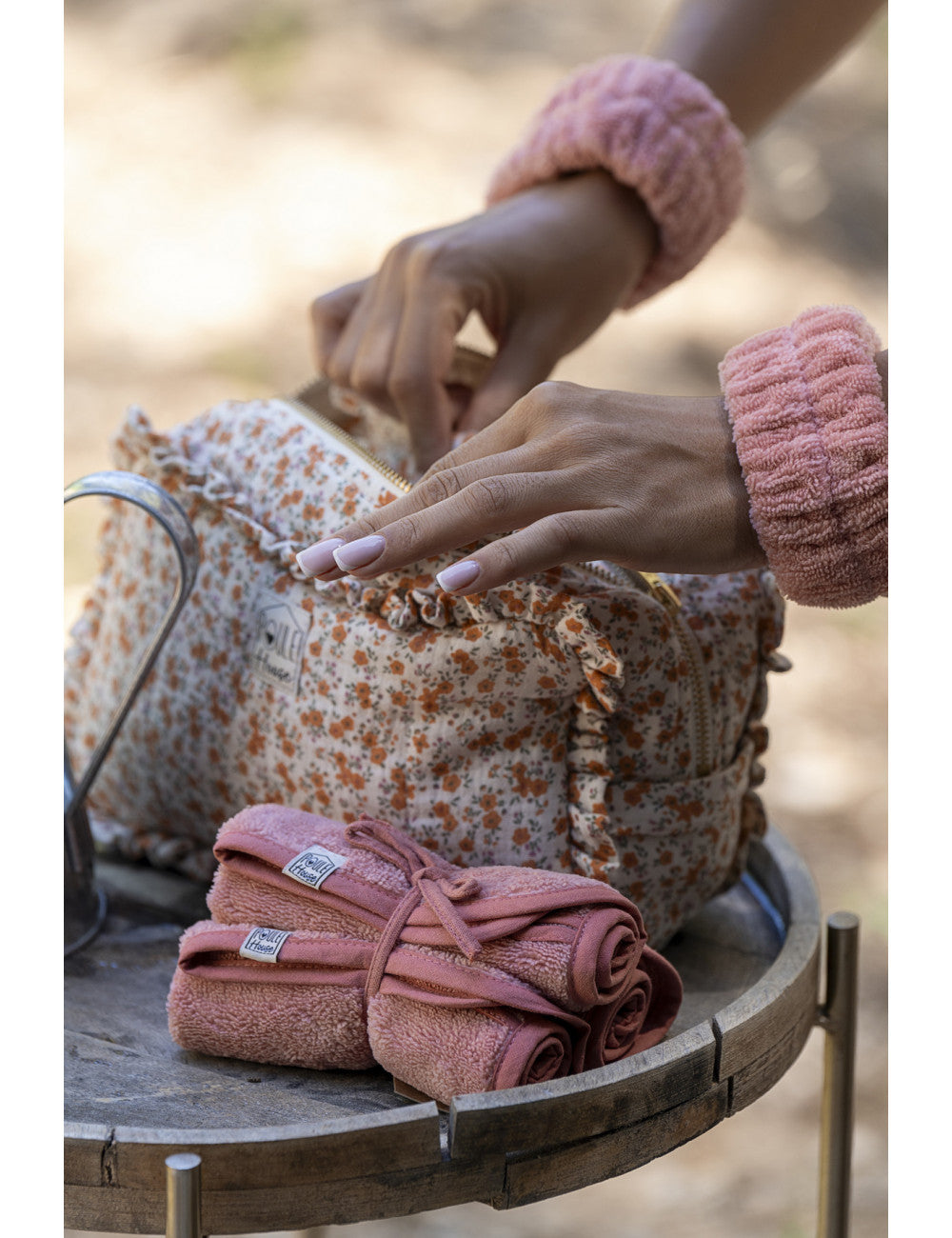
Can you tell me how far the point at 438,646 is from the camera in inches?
23.3

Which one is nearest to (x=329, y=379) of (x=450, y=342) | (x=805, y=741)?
(x=450, y=342)

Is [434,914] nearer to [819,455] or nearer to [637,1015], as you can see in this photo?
[637,1015]

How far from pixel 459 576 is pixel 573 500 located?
61 mm

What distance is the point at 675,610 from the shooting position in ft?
2.01

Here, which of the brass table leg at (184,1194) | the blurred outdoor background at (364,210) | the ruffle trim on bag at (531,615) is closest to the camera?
the brass table leg at (184,1194)

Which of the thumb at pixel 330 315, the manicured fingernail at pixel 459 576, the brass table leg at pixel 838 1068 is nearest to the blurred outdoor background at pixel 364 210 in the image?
the brass table leg at pixel 838 1068

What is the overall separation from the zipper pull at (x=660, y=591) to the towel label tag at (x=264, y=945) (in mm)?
221

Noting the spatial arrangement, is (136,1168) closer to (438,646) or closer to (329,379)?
(438,646)

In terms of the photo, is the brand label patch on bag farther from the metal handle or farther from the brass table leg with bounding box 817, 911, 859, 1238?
the brass table leg with bounding box 817, 911, 859, 1238

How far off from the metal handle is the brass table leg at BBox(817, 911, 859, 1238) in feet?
1.26

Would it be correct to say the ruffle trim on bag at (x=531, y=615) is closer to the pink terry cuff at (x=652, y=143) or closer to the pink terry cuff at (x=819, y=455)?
the pink terry cuff at (x=819, y=455)

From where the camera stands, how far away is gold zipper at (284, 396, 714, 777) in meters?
0.60

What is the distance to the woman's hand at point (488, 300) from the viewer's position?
2.50 feet

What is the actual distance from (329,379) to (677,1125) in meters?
0.50
